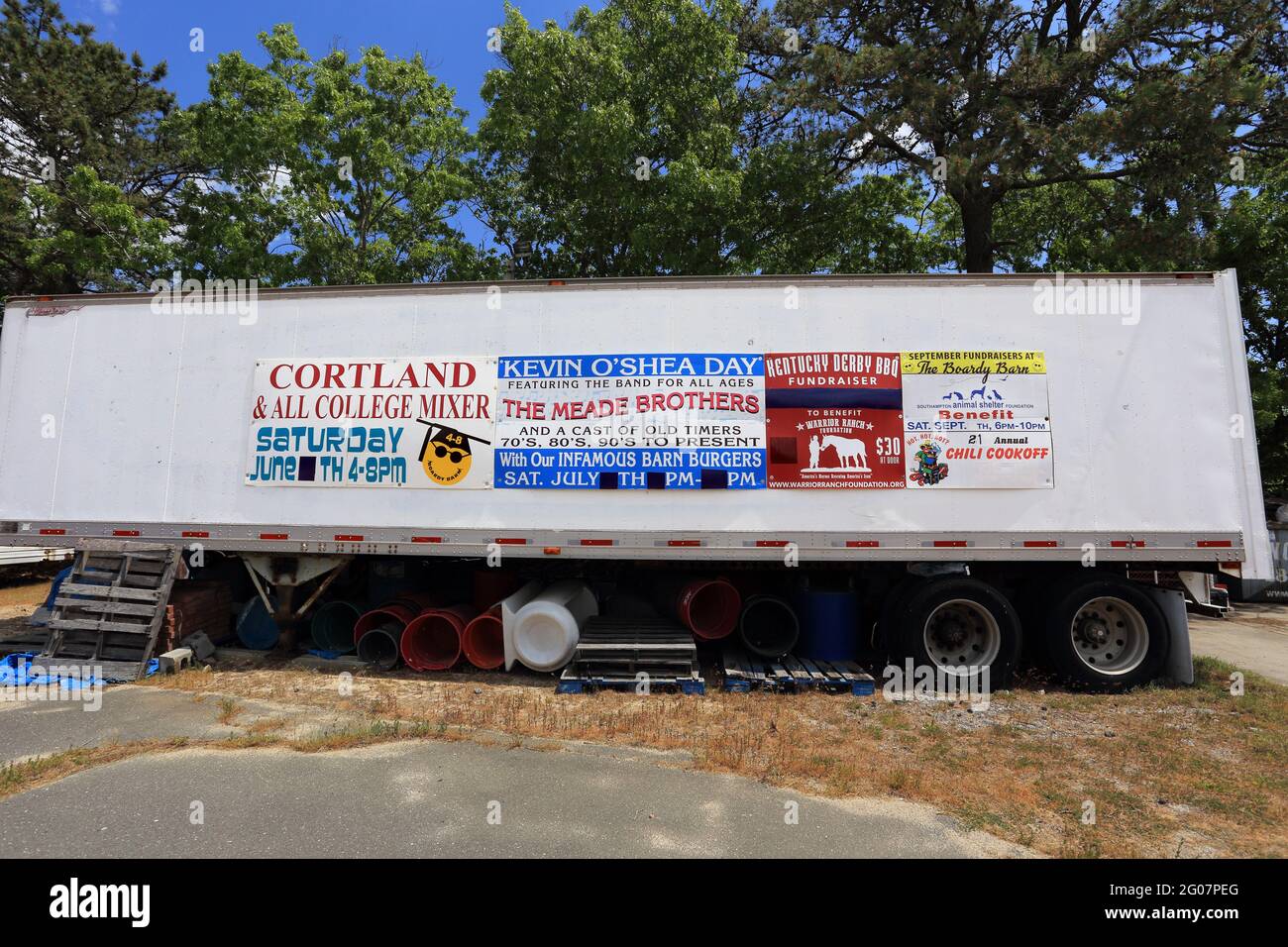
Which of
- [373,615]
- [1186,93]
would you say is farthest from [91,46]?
[1186,93]

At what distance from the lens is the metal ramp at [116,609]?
23.3ft

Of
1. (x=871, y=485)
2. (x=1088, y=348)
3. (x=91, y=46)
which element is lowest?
(x=871, y=485)

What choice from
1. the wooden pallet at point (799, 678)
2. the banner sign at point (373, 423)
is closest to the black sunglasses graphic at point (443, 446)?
the banner sign at point (373, 423)

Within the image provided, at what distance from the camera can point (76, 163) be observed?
746 inches

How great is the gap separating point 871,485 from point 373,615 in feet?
18.5

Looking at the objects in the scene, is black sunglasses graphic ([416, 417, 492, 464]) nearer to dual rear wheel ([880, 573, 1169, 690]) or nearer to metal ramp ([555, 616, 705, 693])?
metal ramp ([555, 616, 705, 693])

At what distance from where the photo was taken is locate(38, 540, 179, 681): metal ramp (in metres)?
7.09

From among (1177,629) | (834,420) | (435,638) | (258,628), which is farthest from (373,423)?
(1177,629)

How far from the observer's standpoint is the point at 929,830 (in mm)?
3930

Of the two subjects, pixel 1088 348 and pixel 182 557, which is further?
pixel 182 557

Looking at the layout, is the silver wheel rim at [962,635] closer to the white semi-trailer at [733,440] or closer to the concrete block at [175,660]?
the white semi-trailer at [733,440]

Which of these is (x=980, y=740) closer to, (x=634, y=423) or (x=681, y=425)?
(x=681, y=425)

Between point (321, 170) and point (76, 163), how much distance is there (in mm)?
9644
